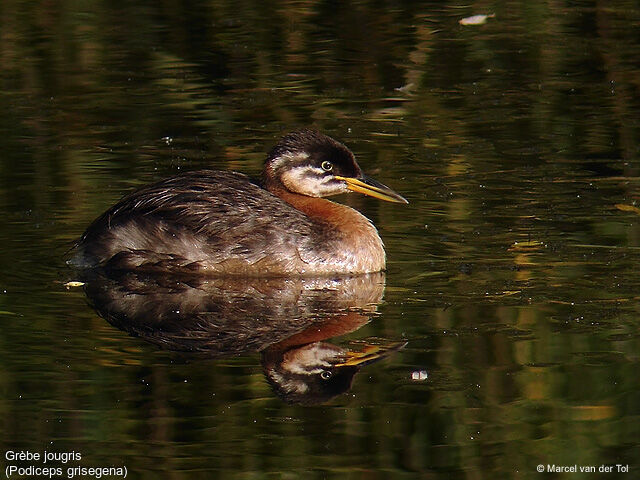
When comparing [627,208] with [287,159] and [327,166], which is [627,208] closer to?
[327,166]

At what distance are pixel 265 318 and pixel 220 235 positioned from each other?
1275mm

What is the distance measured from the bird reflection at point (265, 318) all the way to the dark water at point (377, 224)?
3 cm

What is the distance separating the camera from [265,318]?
8.69m

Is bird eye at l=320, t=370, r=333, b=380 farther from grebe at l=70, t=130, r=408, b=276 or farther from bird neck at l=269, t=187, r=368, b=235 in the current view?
bird neck at l=269, t=187, r=368, b=235

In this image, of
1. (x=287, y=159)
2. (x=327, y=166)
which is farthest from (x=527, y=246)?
(x=287, y=159)

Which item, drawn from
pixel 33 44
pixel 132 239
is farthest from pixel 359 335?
pixel 33 44

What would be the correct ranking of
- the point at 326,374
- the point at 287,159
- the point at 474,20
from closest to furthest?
the point at 326,374 → the point at 287,159 → the point at 474,20

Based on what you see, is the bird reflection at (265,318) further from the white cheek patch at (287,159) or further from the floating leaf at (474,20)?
the floating leaf at (474,20)

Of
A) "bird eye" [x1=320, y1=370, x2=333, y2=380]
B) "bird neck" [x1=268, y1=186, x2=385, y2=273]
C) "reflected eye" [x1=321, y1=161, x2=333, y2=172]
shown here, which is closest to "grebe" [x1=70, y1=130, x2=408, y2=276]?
"bird neck" [x1=268, y1=186, x2=385, y2=273]

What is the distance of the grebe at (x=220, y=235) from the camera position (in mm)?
9789

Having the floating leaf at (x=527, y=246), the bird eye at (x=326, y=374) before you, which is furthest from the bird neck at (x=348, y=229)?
the bird eye at (x=326, y=374)

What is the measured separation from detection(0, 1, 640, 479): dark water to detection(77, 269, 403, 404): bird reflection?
0.11 feet

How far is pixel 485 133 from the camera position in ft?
41.5

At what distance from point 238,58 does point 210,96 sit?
4.15ft
